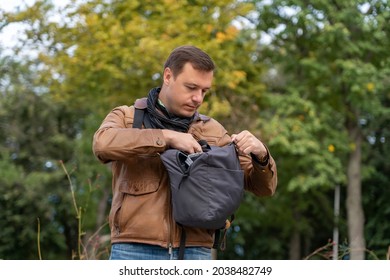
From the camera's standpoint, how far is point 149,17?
2388 cm

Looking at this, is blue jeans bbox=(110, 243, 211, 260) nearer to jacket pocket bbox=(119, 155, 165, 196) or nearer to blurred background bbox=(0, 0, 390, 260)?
jacket pocket bbox=(119, 155, 165, 196)

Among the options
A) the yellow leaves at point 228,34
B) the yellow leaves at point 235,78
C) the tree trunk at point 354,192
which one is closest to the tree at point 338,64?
the tree trunk at point 354,192

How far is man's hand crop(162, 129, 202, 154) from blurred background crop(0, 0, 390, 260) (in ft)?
54.4

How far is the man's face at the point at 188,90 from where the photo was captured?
340 cm

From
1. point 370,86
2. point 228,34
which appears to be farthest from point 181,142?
point 228,34

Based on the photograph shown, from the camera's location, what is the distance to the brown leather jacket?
329 centimetres

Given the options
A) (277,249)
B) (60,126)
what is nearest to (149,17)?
(60,126)

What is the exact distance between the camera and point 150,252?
3328 millimetres

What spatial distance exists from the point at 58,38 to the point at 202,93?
2003cm

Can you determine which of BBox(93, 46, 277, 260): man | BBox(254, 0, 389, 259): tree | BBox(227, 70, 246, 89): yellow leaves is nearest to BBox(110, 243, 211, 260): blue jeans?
BBox(93, 46, 277, 260): man

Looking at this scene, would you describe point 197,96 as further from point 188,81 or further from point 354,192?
point 354,192

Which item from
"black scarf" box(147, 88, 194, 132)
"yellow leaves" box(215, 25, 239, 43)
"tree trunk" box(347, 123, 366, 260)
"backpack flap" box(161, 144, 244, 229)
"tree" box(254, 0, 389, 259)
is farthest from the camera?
"tree trunk" box(347, 123, 366, 260)

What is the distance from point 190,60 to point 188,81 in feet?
0.28

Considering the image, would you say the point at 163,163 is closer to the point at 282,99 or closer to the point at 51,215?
the point at 282,99
